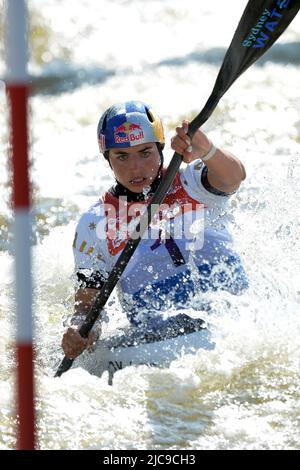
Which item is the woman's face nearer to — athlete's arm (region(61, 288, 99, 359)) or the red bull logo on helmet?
the red bull logo on helmet

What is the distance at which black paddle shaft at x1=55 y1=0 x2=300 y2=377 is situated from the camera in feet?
13.5

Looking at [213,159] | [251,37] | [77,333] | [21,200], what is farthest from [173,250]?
[21,200]

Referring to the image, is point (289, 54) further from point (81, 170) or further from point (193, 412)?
point (193, 412)

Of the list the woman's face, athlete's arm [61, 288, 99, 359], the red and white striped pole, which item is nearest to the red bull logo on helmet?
the woman's face

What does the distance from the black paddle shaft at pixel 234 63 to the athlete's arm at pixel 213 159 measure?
0.04 meters

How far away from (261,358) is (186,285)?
1.57ft

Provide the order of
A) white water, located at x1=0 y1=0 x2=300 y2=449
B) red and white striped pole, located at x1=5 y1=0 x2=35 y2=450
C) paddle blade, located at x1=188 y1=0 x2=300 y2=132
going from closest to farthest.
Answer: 1. red and white striped pole, located at x1=5 y1=0 x2=35 y2=450
2. white water, located at x1=0 y1=0 x2=300 y2=449
3. paddle blade, located at x1=188 y1=0 x2=300 y2=132

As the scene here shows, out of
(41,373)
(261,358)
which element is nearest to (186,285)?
(261,358)

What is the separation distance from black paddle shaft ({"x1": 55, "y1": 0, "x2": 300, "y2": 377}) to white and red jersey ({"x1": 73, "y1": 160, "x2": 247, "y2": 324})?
1.10 ft

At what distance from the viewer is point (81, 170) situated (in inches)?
325

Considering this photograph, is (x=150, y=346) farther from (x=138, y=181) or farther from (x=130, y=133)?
(x=130, y=133)
